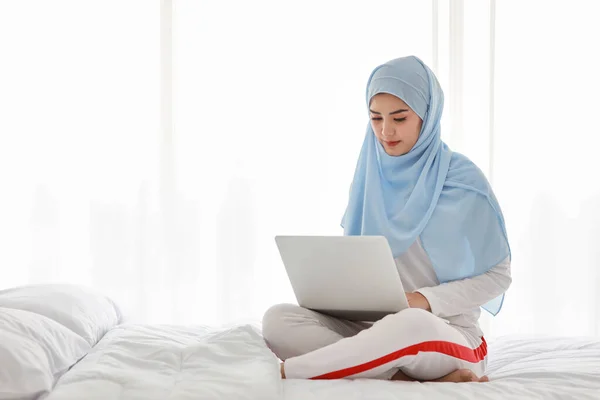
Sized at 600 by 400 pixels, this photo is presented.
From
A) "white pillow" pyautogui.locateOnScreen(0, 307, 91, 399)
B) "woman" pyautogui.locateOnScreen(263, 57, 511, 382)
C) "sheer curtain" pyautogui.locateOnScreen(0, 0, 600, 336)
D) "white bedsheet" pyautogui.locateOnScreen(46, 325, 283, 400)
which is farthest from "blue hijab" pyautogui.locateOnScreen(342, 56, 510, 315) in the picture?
"sheer curtain" pyautogui.locateOnScreen(0, 0, 600, 336)

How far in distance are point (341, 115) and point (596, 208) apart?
3.91ft

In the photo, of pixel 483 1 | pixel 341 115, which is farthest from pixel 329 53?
pixel 483 1

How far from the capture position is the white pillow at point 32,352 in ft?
4.00

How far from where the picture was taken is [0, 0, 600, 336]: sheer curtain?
126 inches

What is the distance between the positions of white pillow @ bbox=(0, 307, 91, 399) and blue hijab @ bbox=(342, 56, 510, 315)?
31.6 inches

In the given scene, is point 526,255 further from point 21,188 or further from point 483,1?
point 21,188

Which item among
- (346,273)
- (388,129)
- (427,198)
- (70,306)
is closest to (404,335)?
(346,273)

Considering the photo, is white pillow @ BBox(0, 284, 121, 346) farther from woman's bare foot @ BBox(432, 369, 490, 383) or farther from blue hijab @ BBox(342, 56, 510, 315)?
woman's bare foot @ BBox(432, 369, 490, 383)

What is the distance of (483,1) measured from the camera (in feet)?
10.7

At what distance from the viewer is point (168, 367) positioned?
1409 millimetres

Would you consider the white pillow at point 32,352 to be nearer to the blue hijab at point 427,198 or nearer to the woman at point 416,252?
the woman at point 416,252

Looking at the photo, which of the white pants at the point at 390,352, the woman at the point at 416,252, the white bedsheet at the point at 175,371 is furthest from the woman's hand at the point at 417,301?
the white bedsheet at the point at 175,371

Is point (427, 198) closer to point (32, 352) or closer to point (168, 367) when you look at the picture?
point (168, 367)

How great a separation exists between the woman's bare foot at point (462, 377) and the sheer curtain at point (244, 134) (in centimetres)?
178
